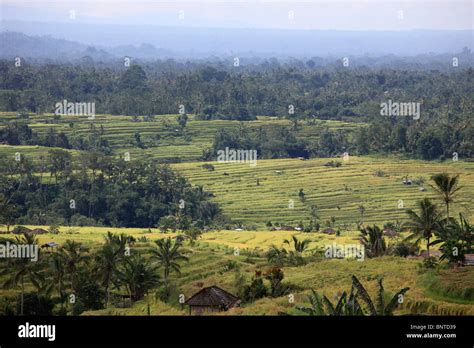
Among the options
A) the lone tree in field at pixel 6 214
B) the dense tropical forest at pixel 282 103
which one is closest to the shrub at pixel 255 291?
the lone tree in field at pixel 6 214

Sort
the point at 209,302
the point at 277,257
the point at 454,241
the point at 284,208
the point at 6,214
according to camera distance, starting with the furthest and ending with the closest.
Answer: the point at 284,208
the point at 6,214
the point at 277,257
the point at 454,241
the point at 209,302

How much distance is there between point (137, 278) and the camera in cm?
2395

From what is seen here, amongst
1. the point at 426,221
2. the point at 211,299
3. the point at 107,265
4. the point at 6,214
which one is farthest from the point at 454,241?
the point at 6,214

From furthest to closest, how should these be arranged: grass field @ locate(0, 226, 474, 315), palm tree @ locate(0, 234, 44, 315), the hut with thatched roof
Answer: palm tree @ locate(0, 234, 44, 315) → the hut with thatched roof → grass field @ locate(0, 226, 474, 315)

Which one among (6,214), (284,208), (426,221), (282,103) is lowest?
(284,208)

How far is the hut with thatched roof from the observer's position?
20672 mm

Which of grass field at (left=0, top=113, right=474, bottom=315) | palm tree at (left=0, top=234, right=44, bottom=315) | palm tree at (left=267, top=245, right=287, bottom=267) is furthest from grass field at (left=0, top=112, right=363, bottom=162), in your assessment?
palm tree at (left=0, top=234, right=44, bottom=315)

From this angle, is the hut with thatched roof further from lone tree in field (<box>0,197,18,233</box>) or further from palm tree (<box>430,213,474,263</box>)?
lone tree in field (<box>0,197,18,233</box>)

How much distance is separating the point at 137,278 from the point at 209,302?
→ 3.94 meters

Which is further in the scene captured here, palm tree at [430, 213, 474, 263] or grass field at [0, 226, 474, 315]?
palm tree at [430, 213, 474, 263]

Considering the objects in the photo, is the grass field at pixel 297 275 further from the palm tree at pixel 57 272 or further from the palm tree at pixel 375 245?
the palm tree at pixel 375 245

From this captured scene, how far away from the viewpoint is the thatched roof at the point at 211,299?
20734 millimetres

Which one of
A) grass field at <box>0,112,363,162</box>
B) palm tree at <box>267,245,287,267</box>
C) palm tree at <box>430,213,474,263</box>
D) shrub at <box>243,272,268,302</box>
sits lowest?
palm tree at <box>267,245,287,267</box>

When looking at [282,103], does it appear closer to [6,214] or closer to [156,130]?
[156,130]
